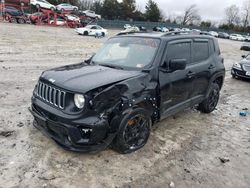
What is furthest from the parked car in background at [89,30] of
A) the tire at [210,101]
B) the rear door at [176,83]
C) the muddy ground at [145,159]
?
the rear door at [176,83]

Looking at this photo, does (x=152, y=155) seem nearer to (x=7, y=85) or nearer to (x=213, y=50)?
(x=213, y=50)

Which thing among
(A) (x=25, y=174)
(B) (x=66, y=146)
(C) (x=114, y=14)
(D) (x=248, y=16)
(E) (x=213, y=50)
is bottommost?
(A) (x=25, y=174)

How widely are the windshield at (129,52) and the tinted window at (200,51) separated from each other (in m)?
1.23

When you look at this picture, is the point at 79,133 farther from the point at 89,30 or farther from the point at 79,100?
the point at 89,30

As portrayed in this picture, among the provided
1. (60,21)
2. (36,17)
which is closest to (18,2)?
(36,17)

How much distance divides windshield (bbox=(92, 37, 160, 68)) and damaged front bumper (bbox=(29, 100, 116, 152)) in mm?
1373

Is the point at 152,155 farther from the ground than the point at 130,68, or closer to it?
closer to it

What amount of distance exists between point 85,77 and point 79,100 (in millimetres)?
460

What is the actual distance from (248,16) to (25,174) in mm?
113925

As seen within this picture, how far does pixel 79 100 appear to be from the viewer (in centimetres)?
332

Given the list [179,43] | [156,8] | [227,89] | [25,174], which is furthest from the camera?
[156,8]

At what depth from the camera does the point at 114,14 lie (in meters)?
69.2

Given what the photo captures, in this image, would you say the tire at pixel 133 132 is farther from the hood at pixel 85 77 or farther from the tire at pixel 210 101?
the tire at pixel 210 101

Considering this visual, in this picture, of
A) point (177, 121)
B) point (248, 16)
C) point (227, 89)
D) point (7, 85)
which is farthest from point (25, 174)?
point (248, 16)
